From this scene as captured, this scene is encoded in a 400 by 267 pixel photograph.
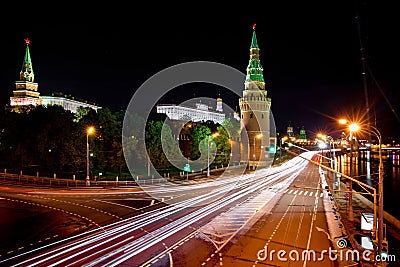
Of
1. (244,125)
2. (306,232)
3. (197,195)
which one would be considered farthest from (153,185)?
(244,125)

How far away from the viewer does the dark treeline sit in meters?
47.7

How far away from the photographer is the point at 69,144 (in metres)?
47.0

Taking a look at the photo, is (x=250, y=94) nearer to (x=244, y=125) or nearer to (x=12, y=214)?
(x=244, y=125)

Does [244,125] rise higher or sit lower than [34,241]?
higher

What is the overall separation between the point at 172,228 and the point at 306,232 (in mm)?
8182

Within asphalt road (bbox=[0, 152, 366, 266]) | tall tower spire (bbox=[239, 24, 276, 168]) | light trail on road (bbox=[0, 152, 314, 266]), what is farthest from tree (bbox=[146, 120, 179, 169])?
tall tower spire (bbox=[239, 24, 276, 168])

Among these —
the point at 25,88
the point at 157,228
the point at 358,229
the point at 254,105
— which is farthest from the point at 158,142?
the point at 25,88

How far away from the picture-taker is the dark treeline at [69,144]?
47.7 m

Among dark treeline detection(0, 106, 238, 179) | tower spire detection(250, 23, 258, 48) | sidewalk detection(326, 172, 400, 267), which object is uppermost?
tower spire detection(250, 23, 258, 48)

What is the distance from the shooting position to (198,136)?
67.6 meters

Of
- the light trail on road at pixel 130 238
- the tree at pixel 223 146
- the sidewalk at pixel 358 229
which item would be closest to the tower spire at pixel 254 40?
the tree at pixel 223 146

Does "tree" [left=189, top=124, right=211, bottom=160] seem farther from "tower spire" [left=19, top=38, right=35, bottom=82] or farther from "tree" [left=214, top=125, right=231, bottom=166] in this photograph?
"tower spire" [left=19, top=38, right=35, bottom=82]

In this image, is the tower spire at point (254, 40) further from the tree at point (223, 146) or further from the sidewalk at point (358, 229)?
the sidewalk at point (358, 229)

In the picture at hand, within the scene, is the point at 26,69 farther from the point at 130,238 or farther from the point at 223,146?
the point at 130,238
